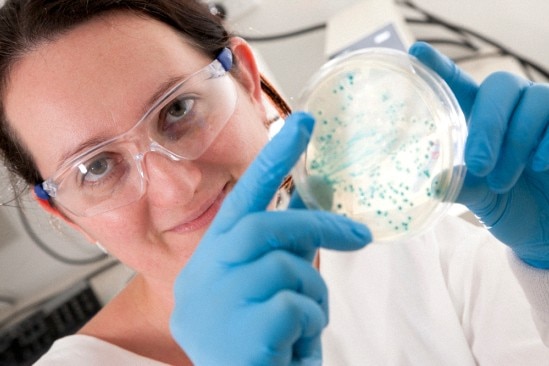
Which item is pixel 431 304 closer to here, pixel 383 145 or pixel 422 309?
pixel 422 309

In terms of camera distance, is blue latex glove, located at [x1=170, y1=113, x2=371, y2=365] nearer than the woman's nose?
Yes

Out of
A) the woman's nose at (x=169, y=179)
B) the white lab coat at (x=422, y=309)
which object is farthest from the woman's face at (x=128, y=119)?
the white lab coat at (x=422, y=309)

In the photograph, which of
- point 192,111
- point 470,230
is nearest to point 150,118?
point 192,111

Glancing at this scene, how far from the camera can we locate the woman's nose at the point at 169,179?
0.89m

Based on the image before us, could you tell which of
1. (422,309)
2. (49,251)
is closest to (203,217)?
(422,309)

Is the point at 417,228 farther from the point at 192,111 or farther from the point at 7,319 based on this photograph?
the point at 7,319

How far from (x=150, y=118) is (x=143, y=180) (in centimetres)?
11

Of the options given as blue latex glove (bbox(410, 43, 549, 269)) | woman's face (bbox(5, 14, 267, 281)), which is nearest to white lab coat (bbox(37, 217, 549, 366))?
blue latex glove (bbox(410, 43, 549, 269))

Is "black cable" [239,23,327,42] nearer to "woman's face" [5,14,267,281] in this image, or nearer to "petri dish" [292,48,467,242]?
"woman's face" [5,14,267,281]

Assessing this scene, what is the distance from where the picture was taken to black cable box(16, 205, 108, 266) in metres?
1.73

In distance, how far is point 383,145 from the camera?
2.45 ft

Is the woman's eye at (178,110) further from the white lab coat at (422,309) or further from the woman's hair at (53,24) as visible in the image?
the white lab coat at (422,309)

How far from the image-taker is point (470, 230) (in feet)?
4.03

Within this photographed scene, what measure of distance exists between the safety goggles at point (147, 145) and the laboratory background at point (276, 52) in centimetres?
68
